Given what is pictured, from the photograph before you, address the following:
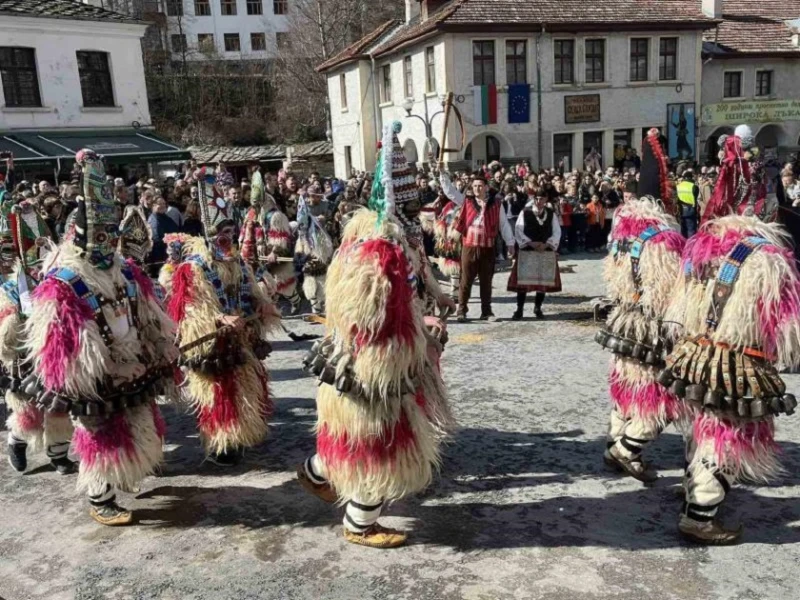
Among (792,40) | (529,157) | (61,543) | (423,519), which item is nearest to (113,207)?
(61,543)

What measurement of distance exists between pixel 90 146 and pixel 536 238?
14.8m

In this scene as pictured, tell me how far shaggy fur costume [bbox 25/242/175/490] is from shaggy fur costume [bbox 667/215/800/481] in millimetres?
2997

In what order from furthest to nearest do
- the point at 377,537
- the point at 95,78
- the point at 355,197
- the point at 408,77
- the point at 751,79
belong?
the point at 751,79, the point at 408,77, the point at 95,78, the point at 355,197, the point at 377,537

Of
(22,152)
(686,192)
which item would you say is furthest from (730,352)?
(22,152)

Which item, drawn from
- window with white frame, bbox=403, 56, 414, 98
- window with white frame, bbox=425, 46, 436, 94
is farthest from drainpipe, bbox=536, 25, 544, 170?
window with white frame, bbox=403, 56, 414, 98

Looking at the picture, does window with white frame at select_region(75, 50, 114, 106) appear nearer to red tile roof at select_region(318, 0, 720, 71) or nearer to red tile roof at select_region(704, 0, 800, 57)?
red tile roof at select_region(318, 0, 720, 71)

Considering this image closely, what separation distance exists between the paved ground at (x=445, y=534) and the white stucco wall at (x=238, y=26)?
43305 millimetres

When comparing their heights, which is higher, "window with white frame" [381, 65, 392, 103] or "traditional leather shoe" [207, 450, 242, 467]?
"window with white frame" [381, 65, 392, 103]

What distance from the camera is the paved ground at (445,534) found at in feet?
10.5

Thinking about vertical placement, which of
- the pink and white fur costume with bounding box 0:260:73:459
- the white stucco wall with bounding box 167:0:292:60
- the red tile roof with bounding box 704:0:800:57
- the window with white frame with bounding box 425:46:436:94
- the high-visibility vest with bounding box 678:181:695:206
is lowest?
the pink and white fur costume with bounding box 0:260:73:459

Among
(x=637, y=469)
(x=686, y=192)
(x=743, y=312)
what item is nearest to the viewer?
(x=743, y=312)

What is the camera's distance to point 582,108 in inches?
905

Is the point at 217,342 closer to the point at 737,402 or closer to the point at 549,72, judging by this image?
the point at 737,402

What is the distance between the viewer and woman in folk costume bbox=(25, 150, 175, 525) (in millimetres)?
3529
